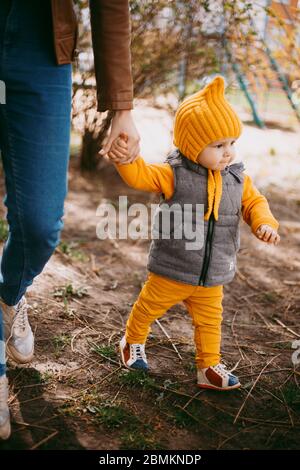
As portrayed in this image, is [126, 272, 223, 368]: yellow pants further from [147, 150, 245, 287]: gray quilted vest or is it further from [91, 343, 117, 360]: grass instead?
[91, 343, 117, 360]: grass

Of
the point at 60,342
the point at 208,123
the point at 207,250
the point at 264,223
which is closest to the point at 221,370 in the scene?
the point at 207,250

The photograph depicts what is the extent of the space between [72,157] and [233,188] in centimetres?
383

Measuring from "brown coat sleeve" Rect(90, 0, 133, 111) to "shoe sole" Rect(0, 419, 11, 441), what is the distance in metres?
1.16

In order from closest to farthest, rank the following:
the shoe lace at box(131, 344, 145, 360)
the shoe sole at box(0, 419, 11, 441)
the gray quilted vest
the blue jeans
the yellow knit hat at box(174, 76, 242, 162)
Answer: the blue jeans < the shoe sole at box(0, 419, 11, 441) < the yellow knit hat at box(174, 76, 242, 162) < the gray quilted vest < the shoe lace at box(131, 344, 145, 360)

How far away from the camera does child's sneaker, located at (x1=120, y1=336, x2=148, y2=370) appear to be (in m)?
2.46

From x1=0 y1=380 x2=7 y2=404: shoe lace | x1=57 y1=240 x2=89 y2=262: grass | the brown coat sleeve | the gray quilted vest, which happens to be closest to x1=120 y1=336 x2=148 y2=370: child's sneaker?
the gray quilted vest

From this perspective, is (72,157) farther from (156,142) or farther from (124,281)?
Answer: (124,281)

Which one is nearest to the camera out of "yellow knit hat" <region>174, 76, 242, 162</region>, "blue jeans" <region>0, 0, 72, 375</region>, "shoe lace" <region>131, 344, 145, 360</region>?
"blue jeans" <region>0, 0, 72, 375</region>

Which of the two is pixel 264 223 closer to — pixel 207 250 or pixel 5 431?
pixel 207 250

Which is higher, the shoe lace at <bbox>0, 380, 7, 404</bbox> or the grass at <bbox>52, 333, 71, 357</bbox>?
the shoe lace at <bbox>0, 380, 7, 404</bbox>

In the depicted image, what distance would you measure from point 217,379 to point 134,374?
0.37 meters

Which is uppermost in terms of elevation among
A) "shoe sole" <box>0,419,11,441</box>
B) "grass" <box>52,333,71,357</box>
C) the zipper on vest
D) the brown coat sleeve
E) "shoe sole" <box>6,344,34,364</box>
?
the brown coat sleeve

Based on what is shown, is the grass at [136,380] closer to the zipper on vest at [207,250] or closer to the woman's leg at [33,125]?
the zipper on vest at [207,250]

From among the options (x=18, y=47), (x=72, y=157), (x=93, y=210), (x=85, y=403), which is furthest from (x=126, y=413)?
(x=72, y=157)
